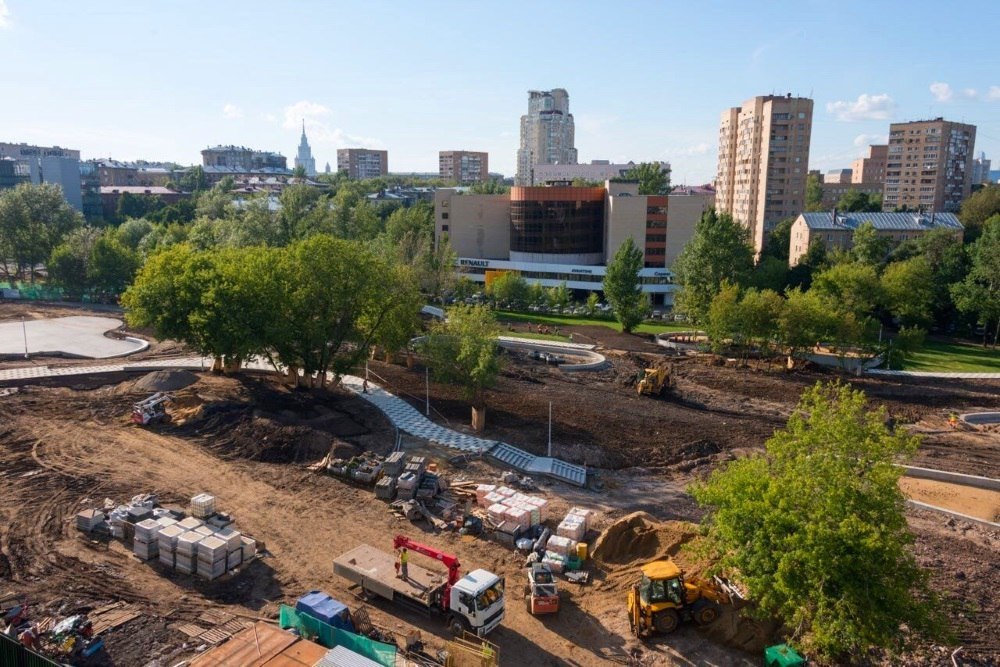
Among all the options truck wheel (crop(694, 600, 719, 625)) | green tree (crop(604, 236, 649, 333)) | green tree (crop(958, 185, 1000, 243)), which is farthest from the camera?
green tree (crop(958, 185, 1000, 243))

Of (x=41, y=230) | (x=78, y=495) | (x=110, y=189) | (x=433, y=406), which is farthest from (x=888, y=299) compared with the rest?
(x=110, y=189)

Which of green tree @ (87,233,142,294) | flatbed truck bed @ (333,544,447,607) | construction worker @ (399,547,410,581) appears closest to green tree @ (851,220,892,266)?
flatbed truck bed @ (333,544,447,607)

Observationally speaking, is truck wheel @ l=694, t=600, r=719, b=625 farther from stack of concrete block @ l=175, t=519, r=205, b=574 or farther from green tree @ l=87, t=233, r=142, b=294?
green tree @ l=87, t=233, r=142, b=294

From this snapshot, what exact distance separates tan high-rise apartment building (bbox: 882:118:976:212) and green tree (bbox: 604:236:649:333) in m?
71.3

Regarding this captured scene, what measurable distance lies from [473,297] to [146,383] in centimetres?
3740

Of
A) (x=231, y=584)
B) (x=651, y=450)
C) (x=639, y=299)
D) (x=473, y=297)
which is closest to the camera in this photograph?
(x=231, y=584)

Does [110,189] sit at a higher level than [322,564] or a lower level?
higher

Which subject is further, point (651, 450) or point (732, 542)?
point (651, 450)

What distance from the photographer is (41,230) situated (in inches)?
2756

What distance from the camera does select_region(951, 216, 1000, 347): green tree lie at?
55750mm

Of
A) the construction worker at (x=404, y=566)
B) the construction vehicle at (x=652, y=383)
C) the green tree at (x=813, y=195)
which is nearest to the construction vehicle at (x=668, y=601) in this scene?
the construction worker at (x=404, y=566)

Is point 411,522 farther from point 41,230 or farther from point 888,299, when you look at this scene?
point 41,230

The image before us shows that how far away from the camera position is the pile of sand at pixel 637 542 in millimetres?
20000

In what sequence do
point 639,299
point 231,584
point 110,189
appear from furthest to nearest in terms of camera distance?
point 110,189 → point 639,299 → point 231,584
